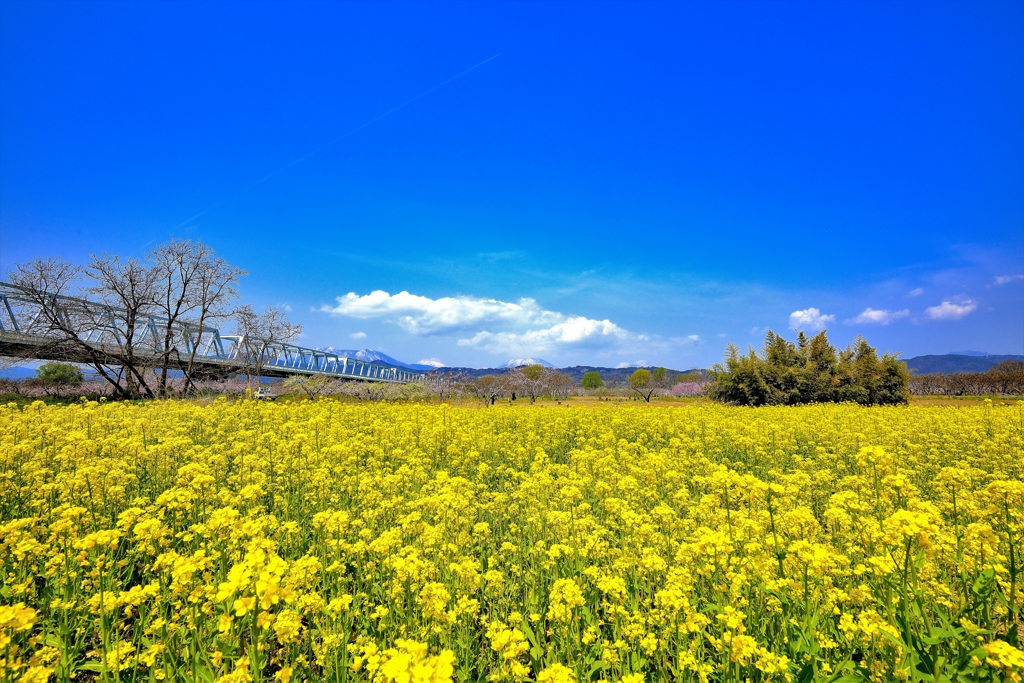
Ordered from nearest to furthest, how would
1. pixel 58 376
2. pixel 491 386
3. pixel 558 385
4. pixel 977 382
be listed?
1. pixel 58 376
2. pixel 491 386
3. pixel 977 382
4. pixel 558 385

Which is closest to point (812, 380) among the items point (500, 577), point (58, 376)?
point (500, 577)

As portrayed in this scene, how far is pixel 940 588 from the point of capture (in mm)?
3545

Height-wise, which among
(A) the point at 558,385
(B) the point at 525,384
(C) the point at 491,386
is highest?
(B) the point at 525,384

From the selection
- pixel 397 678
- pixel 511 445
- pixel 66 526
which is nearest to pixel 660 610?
pixel 397 678

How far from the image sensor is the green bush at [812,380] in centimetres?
2661

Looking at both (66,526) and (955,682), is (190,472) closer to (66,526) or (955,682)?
(66,526)

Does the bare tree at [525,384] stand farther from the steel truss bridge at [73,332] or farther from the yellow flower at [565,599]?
the yellow flower at [565,599]

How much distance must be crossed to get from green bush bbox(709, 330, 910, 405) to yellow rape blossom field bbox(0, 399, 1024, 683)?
20.0 m

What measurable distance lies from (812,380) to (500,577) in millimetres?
29456

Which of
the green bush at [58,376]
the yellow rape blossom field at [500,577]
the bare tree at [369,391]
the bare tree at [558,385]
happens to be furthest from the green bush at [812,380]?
the green bush at [58,376]

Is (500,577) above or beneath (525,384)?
beneath

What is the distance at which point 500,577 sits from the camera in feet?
12.2

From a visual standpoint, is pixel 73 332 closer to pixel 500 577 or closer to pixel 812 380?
pixel 500 577

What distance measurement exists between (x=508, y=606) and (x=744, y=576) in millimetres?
2093
